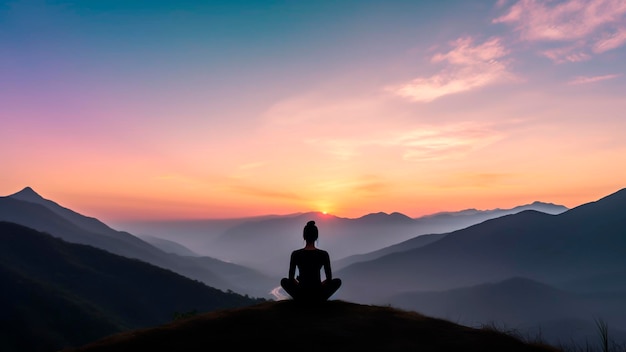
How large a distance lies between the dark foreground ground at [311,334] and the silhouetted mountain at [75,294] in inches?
4370

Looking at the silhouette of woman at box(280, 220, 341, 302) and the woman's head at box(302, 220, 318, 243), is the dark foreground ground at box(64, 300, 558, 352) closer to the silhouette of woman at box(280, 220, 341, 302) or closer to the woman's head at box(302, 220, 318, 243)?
the silhouette of woman at box(280, 220, 341, 302)

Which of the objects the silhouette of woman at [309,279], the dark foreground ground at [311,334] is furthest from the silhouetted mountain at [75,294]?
the silhouette of woman at [309,279]

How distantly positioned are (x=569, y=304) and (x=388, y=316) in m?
222

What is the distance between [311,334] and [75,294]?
144m

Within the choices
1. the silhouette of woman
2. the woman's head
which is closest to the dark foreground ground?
the silhouette of woman

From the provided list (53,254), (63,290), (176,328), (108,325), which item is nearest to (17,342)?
(108,325)

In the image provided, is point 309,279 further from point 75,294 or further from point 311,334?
point 75,294

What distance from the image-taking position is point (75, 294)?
131125mm

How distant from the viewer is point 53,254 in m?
153

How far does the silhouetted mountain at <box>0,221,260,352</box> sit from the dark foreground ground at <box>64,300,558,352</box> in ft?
364

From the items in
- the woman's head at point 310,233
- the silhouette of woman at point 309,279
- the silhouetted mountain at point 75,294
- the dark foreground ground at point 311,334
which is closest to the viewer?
the dark foreground ground at point 311,334

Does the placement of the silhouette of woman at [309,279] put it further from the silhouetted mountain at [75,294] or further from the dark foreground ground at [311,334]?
the silhouetted mountain at [75,294]

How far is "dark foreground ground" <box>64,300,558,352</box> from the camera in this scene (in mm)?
11391

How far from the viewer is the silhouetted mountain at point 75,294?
4230 inches
